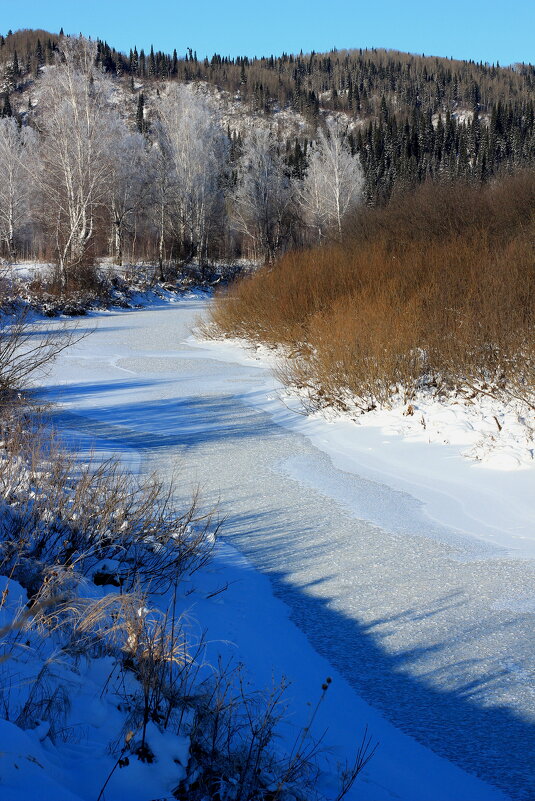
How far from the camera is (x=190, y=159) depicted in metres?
35.3

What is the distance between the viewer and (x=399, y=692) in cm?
334

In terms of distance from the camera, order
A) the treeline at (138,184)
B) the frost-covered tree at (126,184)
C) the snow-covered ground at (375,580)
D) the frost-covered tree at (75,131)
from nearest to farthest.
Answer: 1. the snow-covered ground at (375,580)
2. the frost-covered tree at (75,131)
3. the treeline at (138,184)
4. the frost-covered tree at (126,184)

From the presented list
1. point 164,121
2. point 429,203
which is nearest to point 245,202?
point 164,121

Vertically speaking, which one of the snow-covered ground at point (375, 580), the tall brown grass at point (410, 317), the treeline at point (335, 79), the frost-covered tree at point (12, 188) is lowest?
the snow-covered ground at point (375, 580)

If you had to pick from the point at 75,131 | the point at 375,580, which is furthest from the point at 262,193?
the point at 375,580

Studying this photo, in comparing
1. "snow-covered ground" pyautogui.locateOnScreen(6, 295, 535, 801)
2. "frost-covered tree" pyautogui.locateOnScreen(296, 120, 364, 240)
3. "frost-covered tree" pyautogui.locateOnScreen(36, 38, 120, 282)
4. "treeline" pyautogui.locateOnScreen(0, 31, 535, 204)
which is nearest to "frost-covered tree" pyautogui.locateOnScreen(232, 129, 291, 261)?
"frost-covered tree" pyautogui.locateOnScreen(296, 120, 364, 240)

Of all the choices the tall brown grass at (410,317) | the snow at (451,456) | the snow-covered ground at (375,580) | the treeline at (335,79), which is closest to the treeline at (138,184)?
the tall brown grass at (410,317)

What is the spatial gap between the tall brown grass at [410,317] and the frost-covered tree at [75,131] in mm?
12552

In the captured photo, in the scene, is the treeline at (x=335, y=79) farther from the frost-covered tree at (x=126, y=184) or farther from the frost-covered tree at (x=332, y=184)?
the frost-covered tree at (x=126, y=184)

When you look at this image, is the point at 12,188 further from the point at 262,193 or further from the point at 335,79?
the point at 335,79

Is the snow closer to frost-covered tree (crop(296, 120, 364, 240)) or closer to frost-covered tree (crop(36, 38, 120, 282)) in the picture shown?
frost-covered tree (crop(36, 38, 120, 282))

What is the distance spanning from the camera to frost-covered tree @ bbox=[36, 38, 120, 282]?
25000 millimetres

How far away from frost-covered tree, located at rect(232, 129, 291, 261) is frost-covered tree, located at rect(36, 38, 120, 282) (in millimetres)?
15137

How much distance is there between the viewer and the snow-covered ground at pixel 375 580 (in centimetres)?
300
